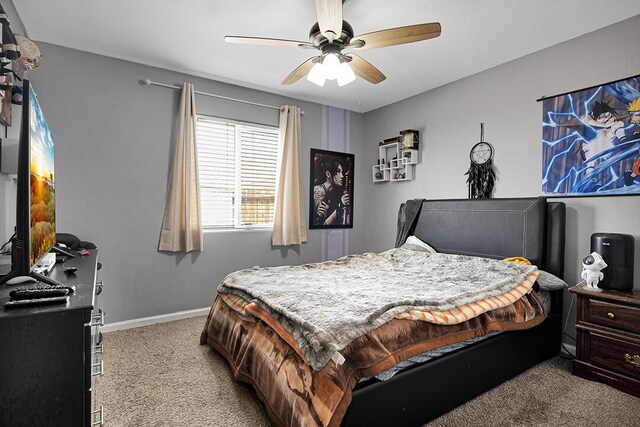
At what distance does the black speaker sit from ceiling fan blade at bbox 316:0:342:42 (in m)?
2.33

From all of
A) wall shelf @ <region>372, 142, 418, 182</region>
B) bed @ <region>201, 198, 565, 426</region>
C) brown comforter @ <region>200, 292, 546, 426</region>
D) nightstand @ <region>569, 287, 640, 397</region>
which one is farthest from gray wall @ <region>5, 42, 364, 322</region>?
nightstand @ <region>569, 287, 640, 397</region>

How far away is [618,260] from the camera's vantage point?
2.30 m

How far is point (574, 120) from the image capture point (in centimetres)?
273

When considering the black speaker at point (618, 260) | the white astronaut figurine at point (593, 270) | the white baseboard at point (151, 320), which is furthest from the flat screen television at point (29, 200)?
the black speaker at point (618, 260)

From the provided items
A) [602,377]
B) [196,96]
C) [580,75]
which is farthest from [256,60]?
[602,377]

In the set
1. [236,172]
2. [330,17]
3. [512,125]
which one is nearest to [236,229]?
[236,172]

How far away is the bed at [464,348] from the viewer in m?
1.59

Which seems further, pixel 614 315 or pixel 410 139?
pixel 410 139

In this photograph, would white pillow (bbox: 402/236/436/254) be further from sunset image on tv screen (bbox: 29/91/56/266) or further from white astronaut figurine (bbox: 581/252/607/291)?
sunset image on tv screen (bbox: 29/91/56/266)

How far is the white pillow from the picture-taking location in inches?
138

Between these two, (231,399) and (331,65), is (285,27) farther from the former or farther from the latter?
(231,399)

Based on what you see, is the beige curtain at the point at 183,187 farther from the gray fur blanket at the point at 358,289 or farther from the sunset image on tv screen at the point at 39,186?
the sunset image on tv screen at the point at 39,186

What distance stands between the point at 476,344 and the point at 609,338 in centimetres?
99

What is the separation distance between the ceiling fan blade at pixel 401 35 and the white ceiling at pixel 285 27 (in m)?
0.38
